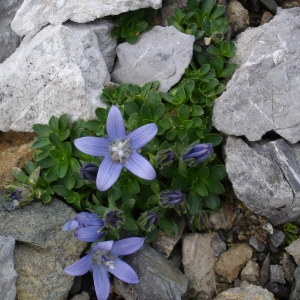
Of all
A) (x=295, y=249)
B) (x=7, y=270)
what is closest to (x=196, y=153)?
(x=295, y=249)

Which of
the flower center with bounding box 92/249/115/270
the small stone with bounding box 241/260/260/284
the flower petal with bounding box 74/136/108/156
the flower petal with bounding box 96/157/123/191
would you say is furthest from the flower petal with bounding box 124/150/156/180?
the small stone with bounding box 241/260/260/284

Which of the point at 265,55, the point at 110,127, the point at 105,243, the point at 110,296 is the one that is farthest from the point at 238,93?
the point at 110,296

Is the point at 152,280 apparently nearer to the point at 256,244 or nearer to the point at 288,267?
the point at 256,244

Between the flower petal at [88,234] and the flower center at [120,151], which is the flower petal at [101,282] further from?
the flower center at [120,151]

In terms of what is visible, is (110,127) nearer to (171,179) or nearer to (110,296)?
(171,179)

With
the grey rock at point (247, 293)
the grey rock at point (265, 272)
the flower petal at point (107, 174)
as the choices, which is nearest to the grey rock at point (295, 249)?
the grey rock at point (265, 272)
